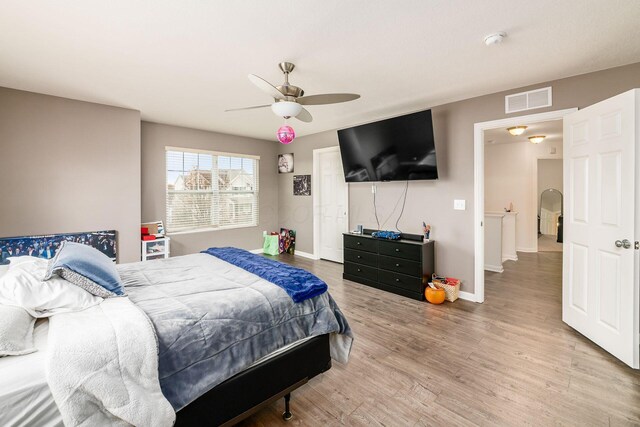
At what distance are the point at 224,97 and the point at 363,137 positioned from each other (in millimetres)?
1989

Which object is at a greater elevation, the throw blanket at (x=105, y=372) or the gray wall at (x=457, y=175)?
the gray wall at (x=457, y=175)

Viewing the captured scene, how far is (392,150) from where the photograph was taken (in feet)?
13.5

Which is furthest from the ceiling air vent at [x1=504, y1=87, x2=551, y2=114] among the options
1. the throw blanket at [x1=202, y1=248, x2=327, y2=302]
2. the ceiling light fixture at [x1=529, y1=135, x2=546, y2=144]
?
the ceiling light fixture at [x1=529, y1=135, x2=546, y2=144]

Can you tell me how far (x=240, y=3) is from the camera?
188cm

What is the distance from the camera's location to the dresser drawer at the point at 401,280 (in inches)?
148

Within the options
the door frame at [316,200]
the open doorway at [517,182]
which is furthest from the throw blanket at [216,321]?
the open doorway at [517,182]

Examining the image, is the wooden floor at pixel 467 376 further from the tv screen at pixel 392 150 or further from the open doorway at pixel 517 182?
the open doorway at pixel 517 182

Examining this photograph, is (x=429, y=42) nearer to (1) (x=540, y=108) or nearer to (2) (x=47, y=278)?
(1) (x=540, y=108)

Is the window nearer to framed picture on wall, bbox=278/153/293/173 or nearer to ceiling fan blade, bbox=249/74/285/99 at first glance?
framed picture on wall, bbox=278/153/293/173

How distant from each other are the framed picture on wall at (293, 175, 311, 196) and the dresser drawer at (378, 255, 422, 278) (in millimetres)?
2431

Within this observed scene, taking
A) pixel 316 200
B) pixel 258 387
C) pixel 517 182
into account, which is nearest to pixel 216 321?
pixel 258 387

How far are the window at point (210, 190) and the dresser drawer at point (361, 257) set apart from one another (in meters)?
2.59

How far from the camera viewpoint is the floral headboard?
11.0ft

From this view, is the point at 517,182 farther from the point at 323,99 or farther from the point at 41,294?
the point at 41,294
